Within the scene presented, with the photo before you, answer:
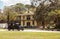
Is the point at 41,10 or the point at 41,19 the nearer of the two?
the point at 41,10

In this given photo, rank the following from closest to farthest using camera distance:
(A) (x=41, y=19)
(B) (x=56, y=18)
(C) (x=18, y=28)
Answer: (C) (x=18, y=28) < (B) (x=56, y=18) < (A) (x=41, y=19)

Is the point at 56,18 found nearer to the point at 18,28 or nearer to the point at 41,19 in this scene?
the point at 41,19

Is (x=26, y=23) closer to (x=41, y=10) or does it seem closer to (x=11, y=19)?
(x=11, y=19)

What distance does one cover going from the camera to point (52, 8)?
46.0 m

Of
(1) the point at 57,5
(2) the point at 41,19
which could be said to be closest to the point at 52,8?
(1) the point at 57,5

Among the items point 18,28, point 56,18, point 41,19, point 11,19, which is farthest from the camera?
point 11,19

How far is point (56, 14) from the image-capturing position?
1823 inches

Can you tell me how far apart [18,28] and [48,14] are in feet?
24.1

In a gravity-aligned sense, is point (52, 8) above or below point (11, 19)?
above

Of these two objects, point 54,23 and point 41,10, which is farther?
point 54,23

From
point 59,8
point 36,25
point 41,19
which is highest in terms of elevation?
point 59,8

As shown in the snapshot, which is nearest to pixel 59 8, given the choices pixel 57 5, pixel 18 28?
pixel 57 5

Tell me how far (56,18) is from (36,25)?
23079 millimetres

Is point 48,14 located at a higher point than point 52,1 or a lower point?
lower
